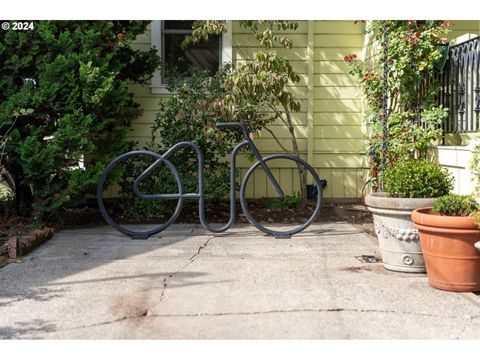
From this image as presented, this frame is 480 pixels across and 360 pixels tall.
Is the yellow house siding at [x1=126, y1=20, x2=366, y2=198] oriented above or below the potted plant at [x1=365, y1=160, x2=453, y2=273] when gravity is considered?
above

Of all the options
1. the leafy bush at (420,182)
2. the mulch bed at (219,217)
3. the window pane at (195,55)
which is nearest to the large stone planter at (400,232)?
the leafy bush at (420,182)

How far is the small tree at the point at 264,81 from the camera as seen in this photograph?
7.43 m

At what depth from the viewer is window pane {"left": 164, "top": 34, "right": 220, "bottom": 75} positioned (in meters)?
8.56

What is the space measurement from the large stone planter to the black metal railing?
163cm

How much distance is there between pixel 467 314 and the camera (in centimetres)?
397

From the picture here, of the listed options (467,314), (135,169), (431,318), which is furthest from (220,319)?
(135,169)

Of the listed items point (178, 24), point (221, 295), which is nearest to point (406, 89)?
point (178, 24)

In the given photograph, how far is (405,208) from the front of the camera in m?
4.90

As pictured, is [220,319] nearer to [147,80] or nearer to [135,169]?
[135,169]

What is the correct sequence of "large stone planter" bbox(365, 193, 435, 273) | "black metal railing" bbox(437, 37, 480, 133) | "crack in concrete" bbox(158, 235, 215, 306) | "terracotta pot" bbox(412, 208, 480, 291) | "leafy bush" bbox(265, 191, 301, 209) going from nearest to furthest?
1. "terracotta pot" bbox(412, 208, 480, 291)
2. "crack in concrete" bbox(158, 235, 215, 306)
3. "large stone planter" bbox(365, 193, 435, 273)
4. "black metal railing" bbox(437, 37, 480, 133)
5. "leafy bush" bbox(265, 191, 301, 209)

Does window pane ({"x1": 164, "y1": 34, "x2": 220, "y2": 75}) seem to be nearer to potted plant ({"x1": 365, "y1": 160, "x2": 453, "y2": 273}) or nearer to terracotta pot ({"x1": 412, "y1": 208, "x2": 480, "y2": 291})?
potted plant ({"x1": 365, "y1": 160, "x2": 453, "y2": 273})

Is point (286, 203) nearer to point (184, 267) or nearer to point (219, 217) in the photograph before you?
point (219, 217)

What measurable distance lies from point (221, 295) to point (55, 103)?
3363mm

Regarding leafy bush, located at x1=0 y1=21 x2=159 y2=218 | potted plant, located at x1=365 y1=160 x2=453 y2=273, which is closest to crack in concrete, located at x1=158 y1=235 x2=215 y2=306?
leafy bush, located at x1=0 y1=21 x2=159 y2=218
